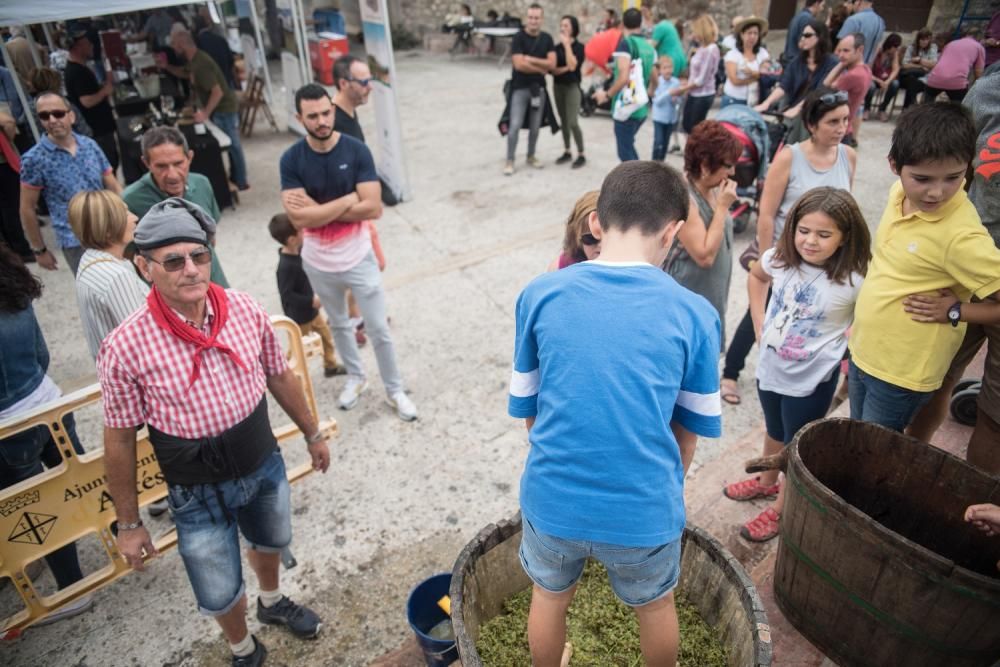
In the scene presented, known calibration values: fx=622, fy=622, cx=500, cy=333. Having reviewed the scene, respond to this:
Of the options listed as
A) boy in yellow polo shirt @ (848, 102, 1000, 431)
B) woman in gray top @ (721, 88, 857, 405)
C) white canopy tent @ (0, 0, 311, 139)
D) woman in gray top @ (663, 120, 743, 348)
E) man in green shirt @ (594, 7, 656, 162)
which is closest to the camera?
boy in yellow polo shirt @ (848, 102, 1000, 431)

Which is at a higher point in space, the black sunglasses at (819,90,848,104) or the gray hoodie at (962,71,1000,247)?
the black sunglasses at (819,90,848,104)

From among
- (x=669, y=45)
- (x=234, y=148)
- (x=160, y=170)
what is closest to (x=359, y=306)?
(x=160, y=170)

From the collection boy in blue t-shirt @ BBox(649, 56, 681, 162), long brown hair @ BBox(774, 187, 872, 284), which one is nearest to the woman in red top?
boy in blue t-shirt @ BBox(649, 56, 681, 162)

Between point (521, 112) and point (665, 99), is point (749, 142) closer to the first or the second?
point (665, 99)

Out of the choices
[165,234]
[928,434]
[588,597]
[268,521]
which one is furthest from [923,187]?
[268,521]

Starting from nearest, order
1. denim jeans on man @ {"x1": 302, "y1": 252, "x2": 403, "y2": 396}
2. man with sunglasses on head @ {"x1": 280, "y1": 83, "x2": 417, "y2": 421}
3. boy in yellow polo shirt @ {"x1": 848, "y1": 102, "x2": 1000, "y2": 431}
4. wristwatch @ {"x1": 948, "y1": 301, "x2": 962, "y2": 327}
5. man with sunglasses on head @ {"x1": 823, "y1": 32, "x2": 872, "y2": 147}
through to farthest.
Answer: boy in yellow polo shirt @ {"x1": 848, "y1": 102, "x2": 1000, "y2": 431} < wristwatch @ {"x1": 948, "y1": 301, "x2": 962, "y2": 327} < man with sunglasses on head @ {"x1": 280, "y1": 83, "x2": 417, "y2": 421} < denim jeans on man @ {"x1": 302, "y1": 252, "x2": 403, "y2": 396} < man with sunglasses on head @ {"x1": 823, "y1": 32, "x2": 872, "y2": 147}

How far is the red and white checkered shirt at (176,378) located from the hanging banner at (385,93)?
19.1 ft

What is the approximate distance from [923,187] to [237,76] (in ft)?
40.2

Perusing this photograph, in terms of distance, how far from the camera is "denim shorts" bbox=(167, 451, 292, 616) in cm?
239

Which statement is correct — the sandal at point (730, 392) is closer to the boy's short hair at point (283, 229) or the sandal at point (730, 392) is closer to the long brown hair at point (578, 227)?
the long brown hair at point (578, 227)

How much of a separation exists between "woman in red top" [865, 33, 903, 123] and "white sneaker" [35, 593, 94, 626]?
43.0 ft

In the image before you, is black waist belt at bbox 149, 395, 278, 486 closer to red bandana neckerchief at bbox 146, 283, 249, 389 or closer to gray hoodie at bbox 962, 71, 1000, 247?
red bandana neckerchief at bbox 146, 283, 249, 389

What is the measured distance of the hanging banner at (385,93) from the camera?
24.2 feet

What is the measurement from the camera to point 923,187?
7.96 ft
